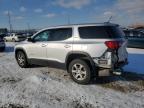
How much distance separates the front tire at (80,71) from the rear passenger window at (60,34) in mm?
949

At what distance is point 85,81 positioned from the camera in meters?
6.41

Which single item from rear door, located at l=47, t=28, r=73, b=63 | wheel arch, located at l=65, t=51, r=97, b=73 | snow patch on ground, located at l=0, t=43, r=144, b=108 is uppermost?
rear door, located at l=47, t=28, r=73, b=63

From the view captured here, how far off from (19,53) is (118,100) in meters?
5.29

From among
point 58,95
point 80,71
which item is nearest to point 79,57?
point 80,71

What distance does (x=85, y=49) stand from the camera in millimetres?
6270

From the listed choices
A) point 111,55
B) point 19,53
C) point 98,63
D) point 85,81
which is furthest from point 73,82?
point 19,53

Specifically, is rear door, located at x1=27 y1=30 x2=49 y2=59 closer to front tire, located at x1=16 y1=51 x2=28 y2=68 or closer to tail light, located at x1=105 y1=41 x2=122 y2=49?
front tire, located at x1=16 y1=51 x2=28 y2=68

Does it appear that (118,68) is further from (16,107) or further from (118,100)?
(16,107)

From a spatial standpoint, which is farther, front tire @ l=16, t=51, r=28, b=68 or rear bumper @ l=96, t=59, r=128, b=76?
front tire @ l=16, t=51, r=28, b=68

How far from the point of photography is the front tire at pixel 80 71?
6340 millimetres

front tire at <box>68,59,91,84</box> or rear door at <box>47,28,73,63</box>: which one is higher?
rear door at <box>47,28,73,63</box>

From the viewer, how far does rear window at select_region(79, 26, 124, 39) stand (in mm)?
6141

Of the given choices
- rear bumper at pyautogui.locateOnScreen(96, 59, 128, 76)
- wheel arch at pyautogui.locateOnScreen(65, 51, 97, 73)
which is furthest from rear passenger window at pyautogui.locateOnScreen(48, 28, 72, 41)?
rear bumper at pyautogui.locateOnScreen(96, 59, 128, 76)

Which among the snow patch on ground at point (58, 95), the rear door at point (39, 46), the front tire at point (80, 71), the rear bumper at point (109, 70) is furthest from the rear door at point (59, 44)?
the rear bumper at point (109, 70)
